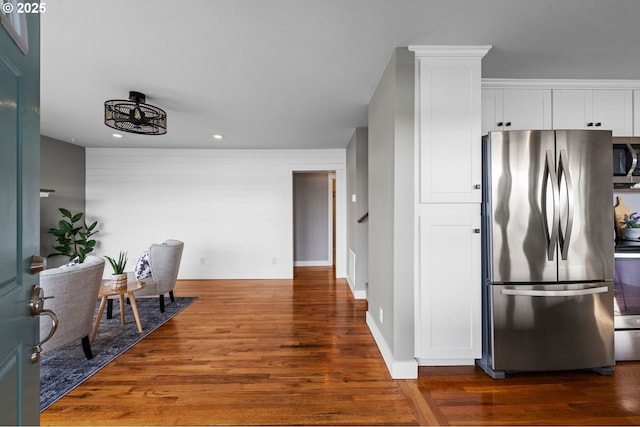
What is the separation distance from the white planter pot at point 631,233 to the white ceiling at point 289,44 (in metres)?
1.35

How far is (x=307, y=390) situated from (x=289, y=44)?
2.45 meters

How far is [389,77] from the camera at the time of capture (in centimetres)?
227

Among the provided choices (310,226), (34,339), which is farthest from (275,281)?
(34,339)

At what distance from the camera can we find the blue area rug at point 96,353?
2042 mm

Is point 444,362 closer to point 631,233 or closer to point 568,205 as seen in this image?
point 568,205

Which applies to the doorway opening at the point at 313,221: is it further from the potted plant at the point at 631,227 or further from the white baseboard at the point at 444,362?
the potted plant at the point at 631,227

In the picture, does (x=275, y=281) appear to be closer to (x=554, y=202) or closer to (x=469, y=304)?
(x=469, y=304)

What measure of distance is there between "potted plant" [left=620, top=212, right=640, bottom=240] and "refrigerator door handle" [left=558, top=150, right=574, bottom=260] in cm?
104

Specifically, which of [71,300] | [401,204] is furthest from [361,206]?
[71,300]

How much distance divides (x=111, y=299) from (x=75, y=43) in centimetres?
284

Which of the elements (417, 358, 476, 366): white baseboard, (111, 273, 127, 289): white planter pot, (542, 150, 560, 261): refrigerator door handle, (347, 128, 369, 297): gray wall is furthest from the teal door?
(347, 128, 369, 297): gray wall

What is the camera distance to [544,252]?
2.07 meters

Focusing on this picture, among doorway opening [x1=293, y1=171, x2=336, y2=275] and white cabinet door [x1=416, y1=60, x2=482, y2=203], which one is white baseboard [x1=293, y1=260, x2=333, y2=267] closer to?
doorway opening [x1=293, y1=171, x2=336, y2=275]

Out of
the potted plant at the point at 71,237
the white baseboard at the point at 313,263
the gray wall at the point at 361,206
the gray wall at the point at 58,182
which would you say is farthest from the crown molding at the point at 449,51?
the gray wall at the point at 58,182
